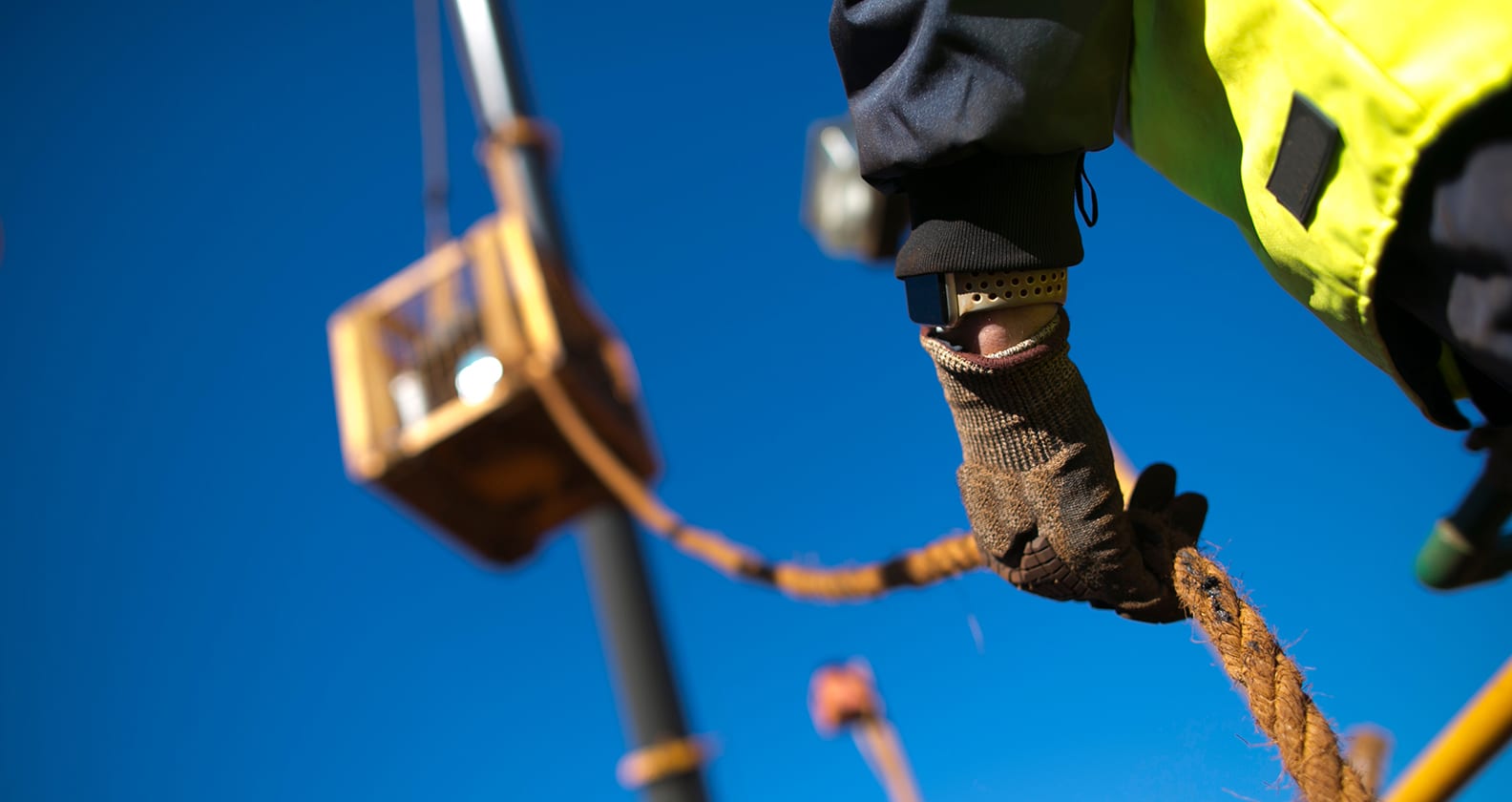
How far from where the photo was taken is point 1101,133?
0.95 metres

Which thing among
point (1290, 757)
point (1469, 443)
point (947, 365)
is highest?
point (947, 365)

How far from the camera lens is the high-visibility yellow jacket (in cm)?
66

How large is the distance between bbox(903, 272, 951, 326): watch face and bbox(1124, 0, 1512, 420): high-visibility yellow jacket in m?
0.23

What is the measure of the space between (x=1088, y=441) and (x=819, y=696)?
12.3 feet

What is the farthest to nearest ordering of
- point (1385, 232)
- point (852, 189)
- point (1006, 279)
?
point (852, 189) < point (1006, 279) < point (1385, 232)

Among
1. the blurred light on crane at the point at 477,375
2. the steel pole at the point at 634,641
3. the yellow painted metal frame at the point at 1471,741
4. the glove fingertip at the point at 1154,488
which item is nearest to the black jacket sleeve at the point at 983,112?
the glove fingertip at the point at 1154,488

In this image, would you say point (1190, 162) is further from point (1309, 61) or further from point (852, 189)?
point (852, 189)

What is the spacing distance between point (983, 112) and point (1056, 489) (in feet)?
0.94

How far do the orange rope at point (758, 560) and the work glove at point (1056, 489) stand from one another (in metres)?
0.23

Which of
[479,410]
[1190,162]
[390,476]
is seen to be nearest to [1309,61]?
[1190,162]

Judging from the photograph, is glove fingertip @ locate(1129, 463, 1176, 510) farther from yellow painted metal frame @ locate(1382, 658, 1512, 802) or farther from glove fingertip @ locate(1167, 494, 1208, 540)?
yellow painted metal frame @ locate(1382, 658, 1512, 802)

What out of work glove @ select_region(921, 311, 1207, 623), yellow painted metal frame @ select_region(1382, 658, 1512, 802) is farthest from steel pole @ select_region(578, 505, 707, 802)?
work glove @ select_region(921, 311, 1207, 623)

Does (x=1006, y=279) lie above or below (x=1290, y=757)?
above

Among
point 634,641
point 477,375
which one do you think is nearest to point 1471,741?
point 477,375
